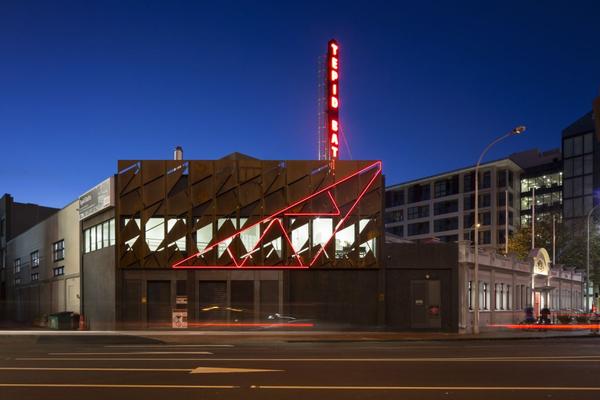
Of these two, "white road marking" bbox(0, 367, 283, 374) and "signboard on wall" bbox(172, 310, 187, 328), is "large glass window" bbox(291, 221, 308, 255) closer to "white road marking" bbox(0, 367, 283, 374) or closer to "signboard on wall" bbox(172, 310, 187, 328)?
"signboard on wall" bbox(172, 310, 187, 328)

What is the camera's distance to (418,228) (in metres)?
106

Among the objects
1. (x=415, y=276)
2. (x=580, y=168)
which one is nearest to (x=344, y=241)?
(x=415, y=276)

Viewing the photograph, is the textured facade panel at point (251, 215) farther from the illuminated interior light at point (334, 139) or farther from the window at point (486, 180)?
the window at point (486, 180)

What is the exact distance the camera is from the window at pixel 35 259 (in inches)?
1843

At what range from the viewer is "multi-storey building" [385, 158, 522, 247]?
95938 millimetres

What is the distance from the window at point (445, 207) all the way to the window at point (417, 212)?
200 cm

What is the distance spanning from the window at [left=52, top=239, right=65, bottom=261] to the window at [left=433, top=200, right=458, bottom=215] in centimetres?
7188

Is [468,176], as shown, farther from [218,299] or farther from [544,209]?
[218,299]

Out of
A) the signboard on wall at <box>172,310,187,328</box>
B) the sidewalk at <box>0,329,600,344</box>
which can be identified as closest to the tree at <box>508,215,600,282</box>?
the sidewalk at <box>0,329,600,344</box>

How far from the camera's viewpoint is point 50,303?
42.7 meters

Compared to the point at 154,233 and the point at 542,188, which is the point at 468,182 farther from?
the point at 154,233

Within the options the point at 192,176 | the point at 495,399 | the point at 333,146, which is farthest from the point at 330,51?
the point at 495,399

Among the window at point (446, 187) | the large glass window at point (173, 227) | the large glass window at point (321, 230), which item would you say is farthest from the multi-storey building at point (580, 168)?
the large glass window at point (173, 227)

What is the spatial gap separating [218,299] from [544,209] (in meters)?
83.8
